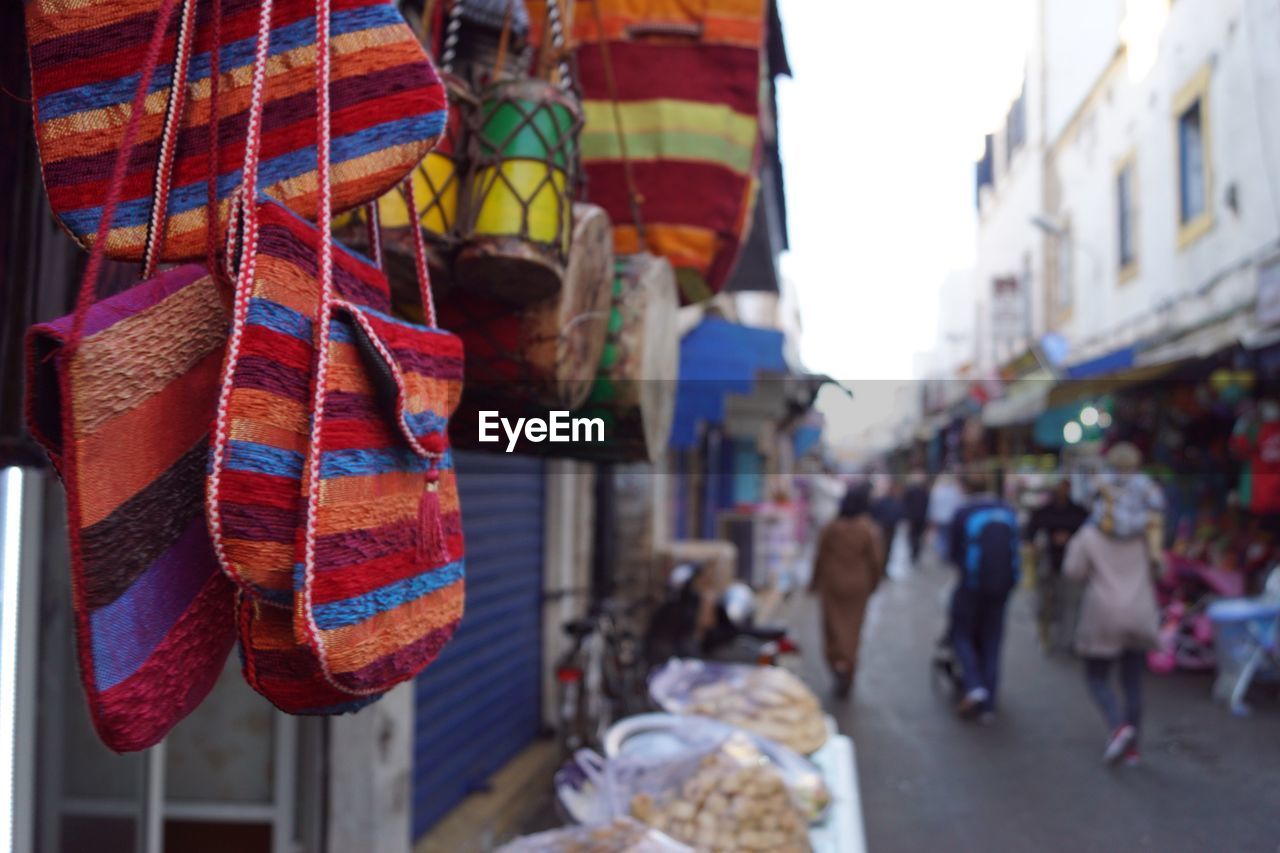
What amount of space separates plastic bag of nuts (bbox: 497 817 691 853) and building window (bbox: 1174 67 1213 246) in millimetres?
10060

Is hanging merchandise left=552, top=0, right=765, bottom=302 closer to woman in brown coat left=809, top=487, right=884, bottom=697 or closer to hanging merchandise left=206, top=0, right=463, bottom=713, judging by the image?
hanging merchandise left=206, top=0, right=463, bottom=713

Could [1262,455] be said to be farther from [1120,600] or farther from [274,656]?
[274,656]

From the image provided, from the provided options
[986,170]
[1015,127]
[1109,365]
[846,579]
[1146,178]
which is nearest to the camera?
[846,579]

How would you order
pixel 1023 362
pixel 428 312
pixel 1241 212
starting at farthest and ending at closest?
pixel 1023 362
pixel 1241 212
pixel 428 312

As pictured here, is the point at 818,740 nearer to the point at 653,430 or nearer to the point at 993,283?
the point at 653,430

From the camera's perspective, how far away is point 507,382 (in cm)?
166

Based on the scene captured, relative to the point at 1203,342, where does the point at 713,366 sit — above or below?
below

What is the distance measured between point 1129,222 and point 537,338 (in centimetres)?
1372

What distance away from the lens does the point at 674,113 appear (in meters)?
2.32

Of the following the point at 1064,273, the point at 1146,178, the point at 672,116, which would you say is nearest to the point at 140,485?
the point at 672,116

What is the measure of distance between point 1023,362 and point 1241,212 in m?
8.79

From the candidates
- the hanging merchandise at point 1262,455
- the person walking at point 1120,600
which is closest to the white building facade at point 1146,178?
the hanging merchandise at point 1262,455

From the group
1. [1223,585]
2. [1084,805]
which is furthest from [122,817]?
[1223,585]

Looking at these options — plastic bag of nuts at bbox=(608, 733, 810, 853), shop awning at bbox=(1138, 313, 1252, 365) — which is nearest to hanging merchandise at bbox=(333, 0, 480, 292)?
plastic bag of nuts at bbox=(608, 733, 810, 853)
